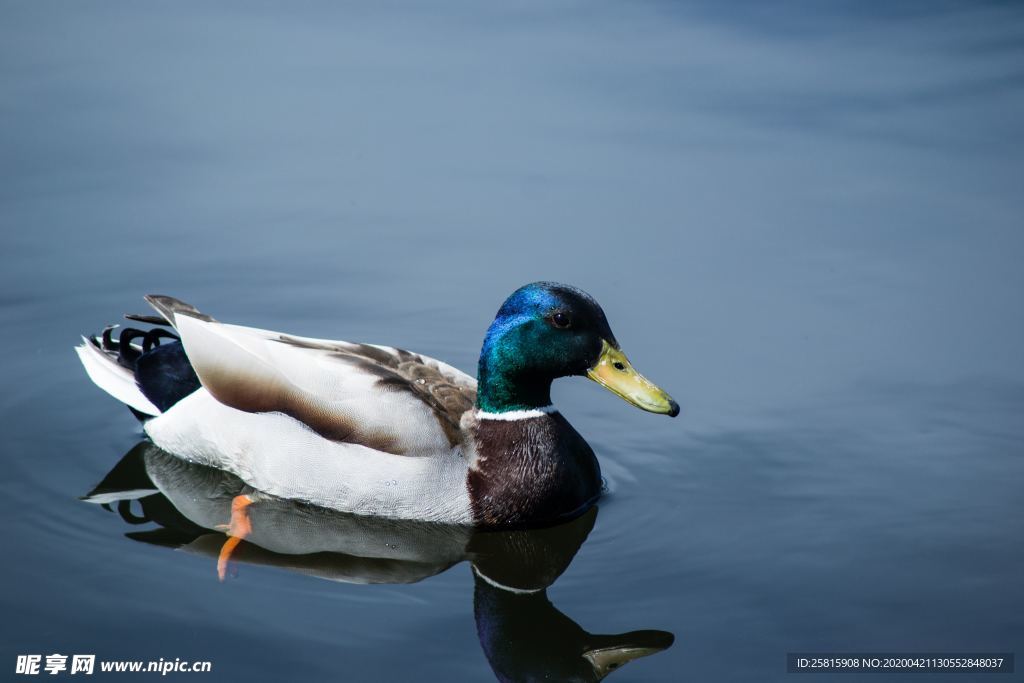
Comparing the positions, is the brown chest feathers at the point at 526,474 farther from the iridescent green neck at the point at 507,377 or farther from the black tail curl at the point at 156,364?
the black tail curl at the point at 156,364

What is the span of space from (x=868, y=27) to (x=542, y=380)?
7.23 metres

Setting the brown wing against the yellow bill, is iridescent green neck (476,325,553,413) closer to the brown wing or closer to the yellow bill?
the brown wing

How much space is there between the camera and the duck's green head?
7.46 meters

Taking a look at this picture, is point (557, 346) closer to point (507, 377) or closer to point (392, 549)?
point (507, 377)

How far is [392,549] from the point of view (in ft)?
23.9

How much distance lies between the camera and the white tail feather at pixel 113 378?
8.34 meters

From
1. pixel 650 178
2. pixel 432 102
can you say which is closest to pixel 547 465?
pixel 650 178

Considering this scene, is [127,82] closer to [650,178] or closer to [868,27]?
[650,178]

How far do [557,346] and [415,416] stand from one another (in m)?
0.78

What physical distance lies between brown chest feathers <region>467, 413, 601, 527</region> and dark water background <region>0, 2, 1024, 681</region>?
0.25 metres

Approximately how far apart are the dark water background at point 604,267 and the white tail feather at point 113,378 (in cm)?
23

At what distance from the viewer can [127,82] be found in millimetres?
12289

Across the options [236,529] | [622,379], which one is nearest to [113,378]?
[236,529]

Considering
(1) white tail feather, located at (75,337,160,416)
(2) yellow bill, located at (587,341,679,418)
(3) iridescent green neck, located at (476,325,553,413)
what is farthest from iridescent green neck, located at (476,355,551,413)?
(1) white tail feather, located at (75,337,160,416)
